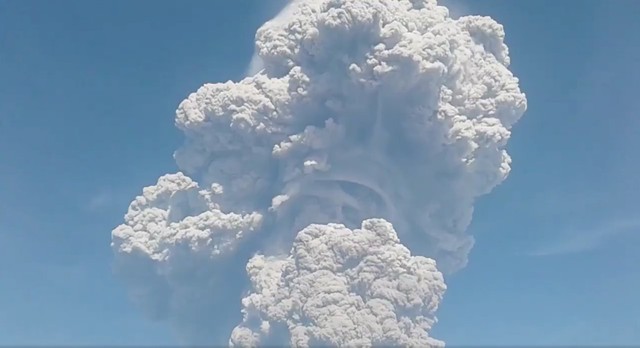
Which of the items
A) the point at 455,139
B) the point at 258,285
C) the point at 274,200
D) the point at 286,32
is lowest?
the point at 258,285

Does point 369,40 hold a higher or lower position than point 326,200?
higher

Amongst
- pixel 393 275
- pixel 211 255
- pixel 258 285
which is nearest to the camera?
pixel 393 275

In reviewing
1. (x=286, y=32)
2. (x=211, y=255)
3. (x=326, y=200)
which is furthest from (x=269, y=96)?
(x=211, y=255)

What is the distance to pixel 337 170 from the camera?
4731 centimetres

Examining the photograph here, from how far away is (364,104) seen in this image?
4550 cm

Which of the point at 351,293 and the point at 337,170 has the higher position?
the point at 337,170

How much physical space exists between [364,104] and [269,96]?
16.6ft

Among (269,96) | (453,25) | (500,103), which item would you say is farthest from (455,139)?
(269,96)

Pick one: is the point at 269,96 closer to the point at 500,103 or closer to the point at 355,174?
the point at 355,174

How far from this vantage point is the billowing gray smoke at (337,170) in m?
42.2

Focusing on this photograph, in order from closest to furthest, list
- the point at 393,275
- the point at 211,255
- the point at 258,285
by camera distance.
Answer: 1. the point at 393,275
2. the point at 258,285
3. the point at 211,255

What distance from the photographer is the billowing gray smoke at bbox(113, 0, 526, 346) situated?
42250 mm

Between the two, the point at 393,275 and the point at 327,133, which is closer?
the point at 393,275

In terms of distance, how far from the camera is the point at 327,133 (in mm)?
45812
